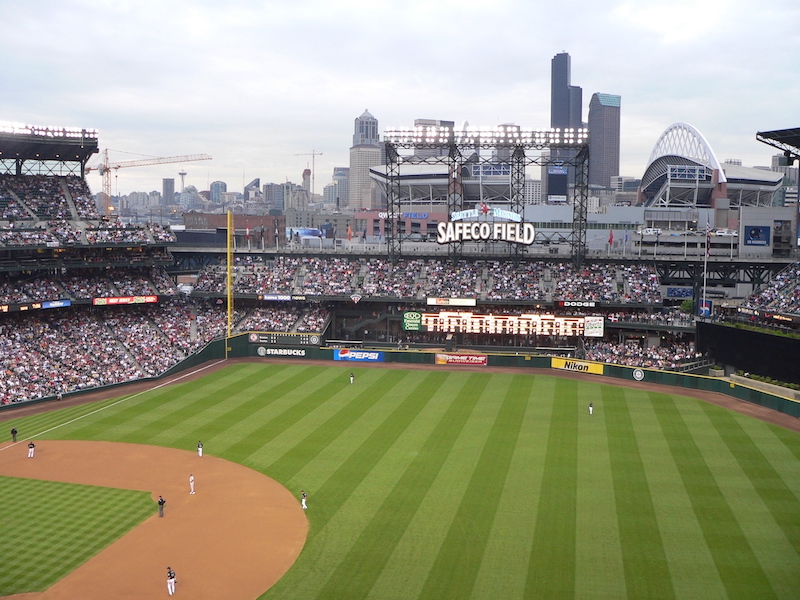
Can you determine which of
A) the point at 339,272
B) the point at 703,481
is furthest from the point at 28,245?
the point at 703,481

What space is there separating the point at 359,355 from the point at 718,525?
3780 centimetres

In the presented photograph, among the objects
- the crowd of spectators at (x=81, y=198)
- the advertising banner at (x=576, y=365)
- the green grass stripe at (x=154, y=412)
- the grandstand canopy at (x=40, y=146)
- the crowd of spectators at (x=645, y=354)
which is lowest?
the green grass stripe at (x=154, y=412)

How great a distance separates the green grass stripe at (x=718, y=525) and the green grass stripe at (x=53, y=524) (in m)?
22.9

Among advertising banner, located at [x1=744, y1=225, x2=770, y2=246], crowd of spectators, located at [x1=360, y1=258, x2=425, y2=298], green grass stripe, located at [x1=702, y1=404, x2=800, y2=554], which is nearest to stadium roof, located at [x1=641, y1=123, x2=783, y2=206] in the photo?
advertising banner, located at [x1=744, y1=225, x2=770, y2=246]

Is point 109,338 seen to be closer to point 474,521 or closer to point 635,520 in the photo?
point 474,521

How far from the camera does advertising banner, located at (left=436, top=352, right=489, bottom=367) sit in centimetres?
6147

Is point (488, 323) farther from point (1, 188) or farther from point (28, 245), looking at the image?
point (1, 188)

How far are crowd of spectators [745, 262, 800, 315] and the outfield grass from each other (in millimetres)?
12963

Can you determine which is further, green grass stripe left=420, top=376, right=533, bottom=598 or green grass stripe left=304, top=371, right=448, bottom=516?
green grass stripe left=304, top=371, right=448, bottom=516

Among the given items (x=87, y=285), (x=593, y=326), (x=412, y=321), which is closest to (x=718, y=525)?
(x=593, y=326)

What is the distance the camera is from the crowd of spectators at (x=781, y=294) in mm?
55263

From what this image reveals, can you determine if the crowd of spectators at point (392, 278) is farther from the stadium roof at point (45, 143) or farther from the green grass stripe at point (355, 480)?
the stadium roof at point (45, 143)

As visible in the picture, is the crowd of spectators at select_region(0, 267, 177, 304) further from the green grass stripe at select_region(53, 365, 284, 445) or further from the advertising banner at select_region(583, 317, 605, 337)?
the advertising banner at select_region(583, 317, 605, 337)

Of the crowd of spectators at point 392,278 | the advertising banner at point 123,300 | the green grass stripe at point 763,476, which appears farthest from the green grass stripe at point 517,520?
the advertising banner at point 123,300
